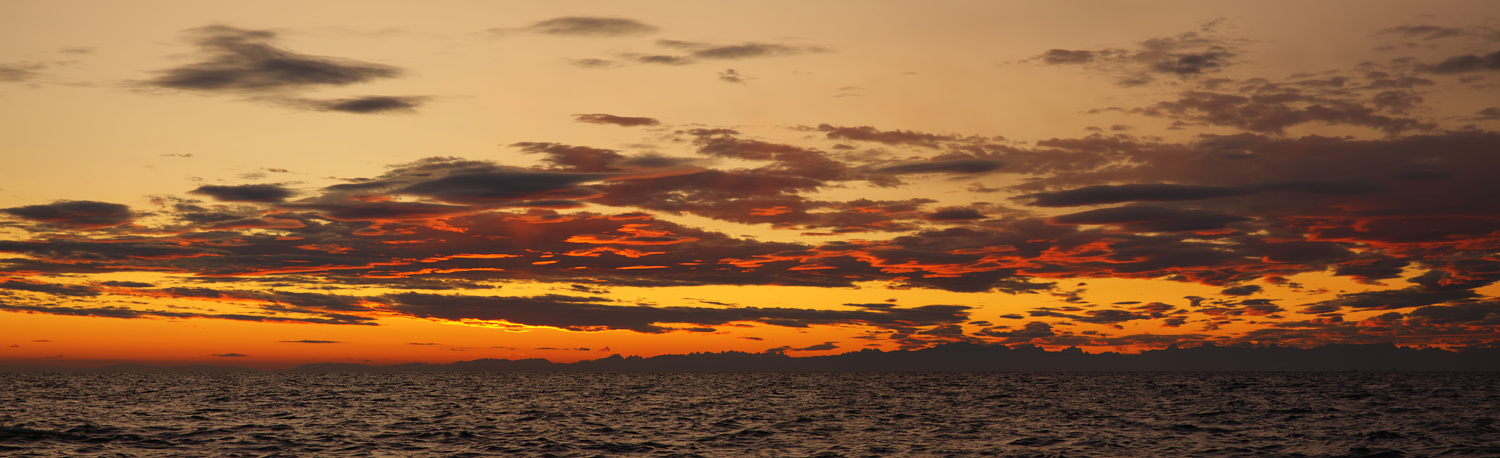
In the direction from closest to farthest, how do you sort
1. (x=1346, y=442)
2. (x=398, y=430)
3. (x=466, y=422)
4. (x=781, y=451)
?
(x=781, y=451) → (x=1346, y=442) → (x=398, y=430) → (x=466, y=422)

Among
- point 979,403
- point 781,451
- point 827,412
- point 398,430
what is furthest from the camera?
point 979,403

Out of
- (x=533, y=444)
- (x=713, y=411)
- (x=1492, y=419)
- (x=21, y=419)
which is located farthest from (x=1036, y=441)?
(x=21, y=419)

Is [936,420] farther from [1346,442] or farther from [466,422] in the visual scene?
[466,422]

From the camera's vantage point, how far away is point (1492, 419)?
75188 millimetres

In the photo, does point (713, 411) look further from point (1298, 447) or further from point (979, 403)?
point (1298, 447)

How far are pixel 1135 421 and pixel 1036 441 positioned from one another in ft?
67.7

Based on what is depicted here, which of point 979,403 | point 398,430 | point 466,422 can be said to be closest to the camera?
point 398,430

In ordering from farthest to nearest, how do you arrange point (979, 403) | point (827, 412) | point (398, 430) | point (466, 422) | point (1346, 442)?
point (979, 403) → point (827, 412) → point (466, 422) → point (398, 430) → point (1346, 442)

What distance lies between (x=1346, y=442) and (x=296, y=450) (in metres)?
55.4

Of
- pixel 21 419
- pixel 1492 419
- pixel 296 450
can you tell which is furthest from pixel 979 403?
pixel 21 419

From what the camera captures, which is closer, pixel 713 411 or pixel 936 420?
pixel 936 420

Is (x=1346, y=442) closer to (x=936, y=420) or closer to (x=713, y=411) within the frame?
(x=936, y=420)

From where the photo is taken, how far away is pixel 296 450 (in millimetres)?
51688

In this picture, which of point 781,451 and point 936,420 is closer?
point 781,451
